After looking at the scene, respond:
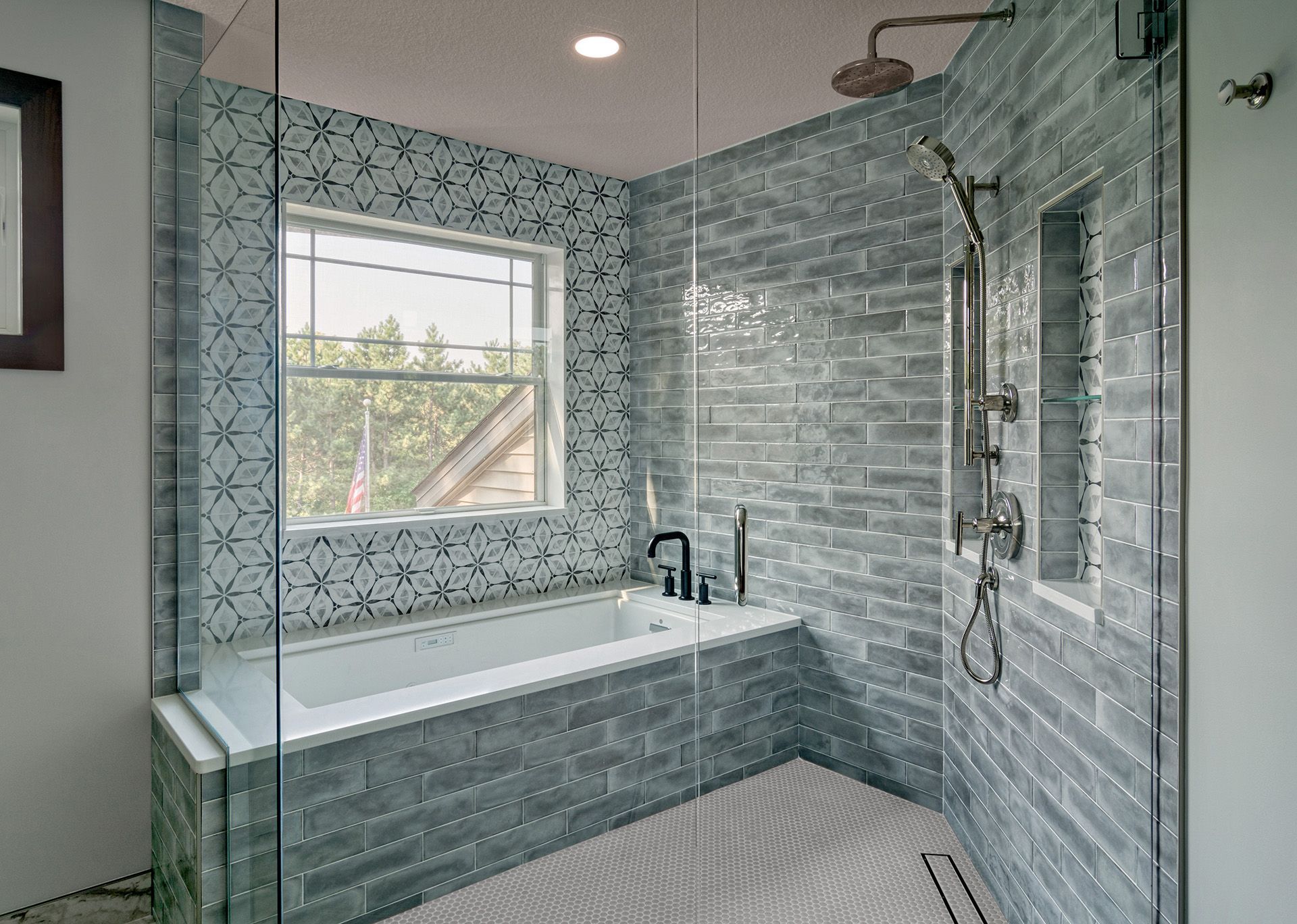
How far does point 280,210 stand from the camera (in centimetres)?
155

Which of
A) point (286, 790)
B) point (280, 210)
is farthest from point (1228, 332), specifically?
point (286, 790)

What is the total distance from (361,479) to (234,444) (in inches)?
20.0

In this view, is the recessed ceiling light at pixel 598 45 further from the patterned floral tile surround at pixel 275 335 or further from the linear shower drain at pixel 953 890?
the linear shower drain at pixel 953 890

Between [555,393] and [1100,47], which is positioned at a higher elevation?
[1100,47]

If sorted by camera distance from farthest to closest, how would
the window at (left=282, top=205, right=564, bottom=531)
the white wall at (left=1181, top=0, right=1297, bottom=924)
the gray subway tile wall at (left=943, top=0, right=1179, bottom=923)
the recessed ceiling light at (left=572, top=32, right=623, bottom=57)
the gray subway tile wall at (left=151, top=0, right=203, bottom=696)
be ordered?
Result: the gray subway tile wall at (left=151, top=0, right=203, bottom=696) < the recessed ceiling light at (left=572, top=32, right=623, bottom=57) < the window at (left=282, top=205, right=564, bottom=531) < the gray subway tile wall at (left=943, top=0, right=1179, bottom=923) < the white wall at (left=1181, top=0, right=1297, bottom=924)

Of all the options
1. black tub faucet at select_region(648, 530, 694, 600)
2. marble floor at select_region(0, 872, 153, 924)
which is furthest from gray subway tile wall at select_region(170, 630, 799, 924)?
black tub faucet at select_region(648, 530, 694, 600)

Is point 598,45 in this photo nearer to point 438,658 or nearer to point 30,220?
point 438,658

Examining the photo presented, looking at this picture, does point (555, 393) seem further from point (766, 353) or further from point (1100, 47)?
point (1100, 47)

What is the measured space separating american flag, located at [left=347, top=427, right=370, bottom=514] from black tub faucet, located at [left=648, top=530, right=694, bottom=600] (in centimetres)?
70

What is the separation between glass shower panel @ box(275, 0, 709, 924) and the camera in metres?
1.56

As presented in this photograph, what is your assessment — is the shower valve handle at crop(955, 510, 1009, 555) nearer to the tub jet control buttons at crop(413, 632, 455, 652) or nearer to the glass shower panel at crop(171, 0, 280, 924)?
the tub jet control buttons at crop(413, 632, 455, 652)

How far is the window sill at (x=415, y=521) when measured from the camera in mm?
1579

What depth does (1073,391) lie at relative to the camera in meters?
1.65

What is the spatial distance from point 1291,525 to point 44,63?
3083mm
